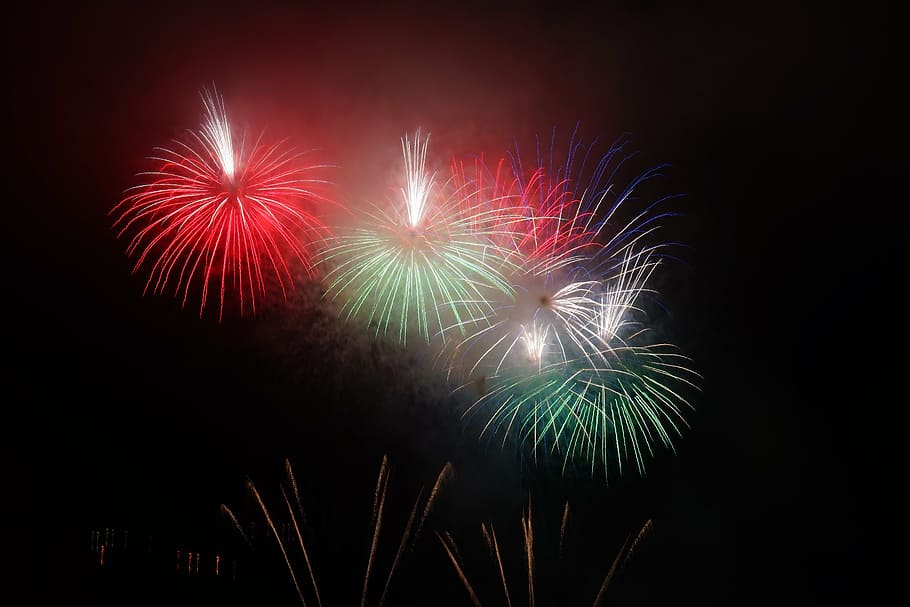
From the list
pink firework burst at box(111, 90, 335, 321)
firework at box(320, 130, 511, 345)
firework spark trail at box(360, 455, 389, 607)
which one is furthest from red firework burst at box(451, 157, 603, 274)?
firework spark trail at box(360, 455, 389, 607)

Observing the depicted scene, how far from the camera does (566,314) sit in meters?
9.76

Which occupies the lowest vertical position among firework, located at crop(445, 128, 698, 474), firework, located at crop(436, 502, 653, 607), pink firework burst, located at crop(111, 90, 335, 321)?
firework, located at crop(436, 502, 653, 607)

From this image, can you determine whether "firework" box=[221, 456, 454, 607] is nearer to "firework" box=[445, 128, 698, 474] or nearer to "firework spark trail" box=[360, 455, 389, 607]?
"firework spark trail" box=[360, 455, 389, 607]

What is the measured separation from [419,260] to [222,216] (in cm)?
263

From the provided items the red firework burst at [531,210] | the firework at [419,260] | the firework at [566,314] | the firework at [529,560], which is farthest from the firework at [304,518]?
the red firework burst at [531,210]

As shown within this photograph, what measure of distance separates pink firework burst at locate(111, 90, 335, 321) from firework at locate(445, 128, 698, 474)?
2352mm

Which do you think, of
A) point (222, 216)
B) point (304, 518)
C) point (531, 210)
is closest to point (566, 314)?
point (531, 210)

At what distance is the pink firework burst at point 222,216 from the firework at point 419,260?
0.65 m

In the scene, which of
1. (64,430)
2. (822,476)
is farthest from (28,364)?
(822,476)

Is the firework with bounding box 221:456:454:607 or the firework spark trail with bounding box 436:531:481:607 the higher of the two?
the firework with bounding box 221:456:454:607

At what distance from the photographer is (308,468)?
38.8 ft

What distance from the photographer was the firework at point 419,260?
31.0 ft

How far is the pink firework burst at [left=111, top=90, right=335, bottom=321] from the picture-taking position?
9.30 m

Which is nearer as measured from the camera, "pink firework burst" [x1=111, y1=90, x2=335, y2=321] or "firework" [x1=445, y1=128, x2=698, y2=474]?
"pink firework burst" [x1=111, y1=90, x2=335, y2=321]
